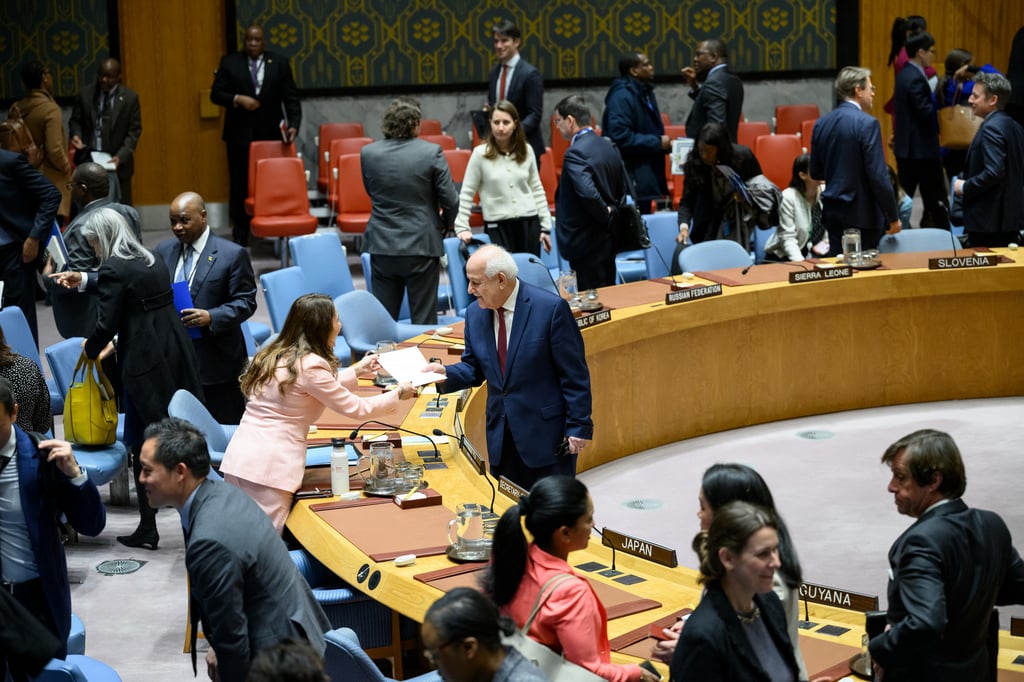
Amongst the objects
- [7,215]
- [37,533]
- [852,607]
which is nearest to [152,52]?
[7,215]

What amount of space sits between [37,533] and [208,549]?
73cm

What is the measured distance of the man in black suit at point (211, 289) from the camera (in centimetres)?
643

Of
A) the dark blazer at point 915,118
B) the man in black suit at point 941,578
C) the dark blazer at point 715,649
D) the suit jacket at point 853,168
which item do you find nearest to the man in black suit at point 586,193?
the suit jacket at point 853,168

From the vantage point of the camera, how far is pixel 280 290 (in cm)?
746

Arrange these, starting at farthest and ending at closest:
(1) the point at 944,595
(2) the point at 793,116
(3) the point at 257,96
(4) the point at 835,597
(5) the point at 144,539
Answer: (2) the point at 793,116 → (3) the point at 257,96 → (5) the point at 144,539 → (4) the point at 835,597 → (1) the point at 944,595

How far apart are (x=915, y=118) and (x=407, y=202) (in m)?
4.73

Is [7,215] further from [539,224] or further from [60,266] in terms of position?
[539,224]

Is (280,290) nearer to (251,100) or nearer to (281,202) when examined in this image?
(281,202)

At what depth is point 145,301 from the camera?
19.7ft

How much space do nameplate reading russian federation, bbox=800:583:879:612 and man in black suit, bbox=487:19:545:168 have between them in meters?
6.58

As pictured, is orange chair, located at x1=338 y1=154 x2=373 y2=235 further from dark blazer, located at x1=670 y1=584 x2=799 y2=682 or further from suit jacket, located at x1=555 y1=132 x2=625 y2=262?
dark blazer, located at x1=670 y1=584 x2=799 y2=682

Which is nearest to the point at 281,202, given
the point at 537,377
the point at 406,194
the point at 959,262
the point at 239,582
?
the point at 406,194

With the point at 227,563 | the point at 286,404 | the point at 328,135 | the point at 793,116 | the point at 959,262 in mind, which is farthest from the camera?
the point at 793,116

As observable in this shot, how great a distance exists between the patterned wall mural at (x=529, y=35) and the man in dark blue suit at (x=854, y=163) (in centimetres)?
601
